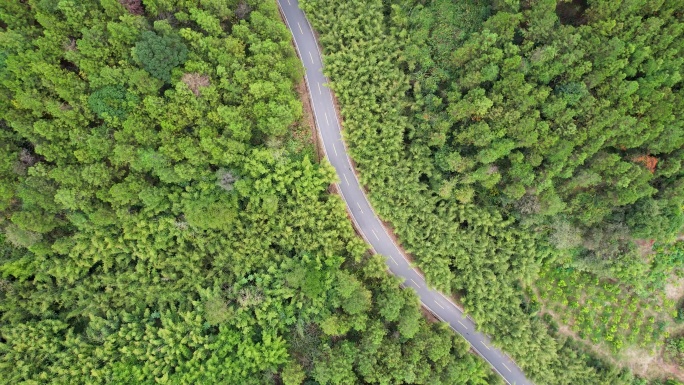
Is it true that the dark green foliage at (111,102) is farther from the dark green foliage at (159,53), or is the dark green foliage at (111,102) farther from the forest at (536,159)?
the forest at (536,159)

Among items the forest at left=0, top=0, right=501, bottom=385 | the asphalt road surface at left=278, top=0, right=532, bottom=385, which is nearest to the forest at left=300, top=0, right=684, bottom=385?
the asphalt road surface at left=278, top=0, right=532, bottom=385

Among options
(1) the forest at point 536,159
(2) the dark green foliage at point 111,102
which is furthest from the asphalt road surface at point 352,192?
(2) the dark green foliage at point 111,102

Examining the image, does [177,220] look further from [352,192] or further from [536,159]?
[536,159]

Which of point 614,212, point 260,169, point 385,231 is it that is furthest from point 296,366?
point 614,212

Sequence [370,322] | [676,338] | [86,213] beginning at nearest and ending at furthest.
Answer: [86,213]
[370,322]
[676,338]

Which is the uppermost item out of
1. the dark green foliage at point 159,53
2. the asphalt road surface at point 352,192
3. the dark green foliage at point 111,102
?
the dark green foliage at point 159,53

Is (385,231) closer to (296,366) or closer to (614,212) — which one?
(296,366)
